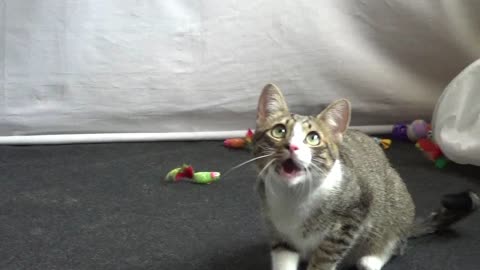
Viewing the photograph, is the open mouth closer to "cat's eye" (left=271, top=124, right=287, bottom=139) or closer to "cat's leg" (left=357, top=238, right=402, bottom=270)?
"cat's eye" (left=271, top=124, right=287, bottom=139)

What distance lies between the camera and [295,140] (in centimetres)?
105

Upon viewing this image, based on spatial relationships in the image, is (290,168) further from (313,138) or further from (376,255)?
(376,255)

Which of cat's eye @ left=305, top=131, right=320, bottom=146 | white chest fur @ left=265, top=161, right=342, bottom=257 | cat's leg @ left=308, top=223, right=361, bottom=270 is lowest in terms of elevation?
cat's leg @ left=308, top=223, right=361, bottom=270

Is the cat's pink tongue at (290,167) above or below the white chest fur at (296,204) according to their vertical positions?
above

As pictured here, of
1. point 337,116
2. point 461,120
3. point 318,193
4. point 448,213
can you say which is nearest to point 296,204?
point 318,193

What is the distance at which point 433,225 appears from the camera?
143cm

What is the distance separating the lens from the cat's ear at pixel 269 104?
1.15 meters

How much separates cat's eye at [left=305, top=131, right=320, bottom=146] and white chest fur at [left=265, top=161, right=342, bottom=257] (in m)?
0.07

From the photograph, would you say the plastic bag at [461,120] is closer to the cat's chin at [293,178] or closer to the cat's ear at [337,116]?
the cat's ear at [337,116]

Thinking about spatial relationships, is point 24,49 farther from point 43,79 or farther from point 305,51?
point 305,51

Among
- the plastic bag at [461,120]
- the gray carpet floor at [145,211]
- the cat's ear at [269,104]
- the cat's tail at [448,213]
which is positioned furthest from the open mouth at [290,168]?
the plastic bag at [461,120]

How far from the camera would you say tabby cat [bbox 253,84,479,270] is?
1.07m

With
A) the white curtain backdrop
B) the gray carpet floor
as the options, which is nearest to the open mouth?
the gray carpet floor

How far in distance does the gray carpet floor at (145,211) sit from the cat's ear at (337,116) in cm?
34
